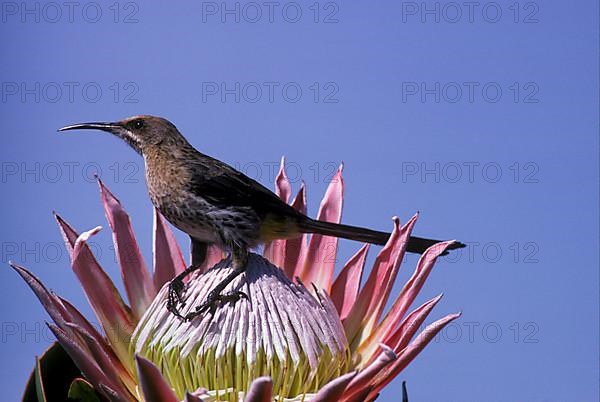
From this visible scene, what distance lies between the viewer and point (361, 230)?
7.27 feet

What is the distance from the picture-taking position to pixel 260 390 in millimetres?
1557

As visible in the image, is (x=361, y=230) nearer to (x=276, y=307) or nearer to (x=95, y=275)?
(x=276, y=307)

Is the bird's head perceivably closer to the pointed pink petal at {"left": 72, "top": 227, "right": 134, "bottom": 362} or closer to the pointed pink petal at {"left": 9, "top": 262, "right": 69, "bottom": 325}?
the pointed pink petal at {"left": 72, "top": 227, "right": 134, "bottom": 362}

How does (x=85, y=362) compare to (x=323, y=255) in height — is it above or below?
below

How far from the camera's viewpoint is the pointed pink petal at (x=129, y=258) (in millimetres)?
2191

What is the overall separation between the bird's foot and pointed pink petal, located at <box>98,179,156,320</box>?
302mm

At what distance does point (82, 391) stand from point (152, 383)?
10.4 inches

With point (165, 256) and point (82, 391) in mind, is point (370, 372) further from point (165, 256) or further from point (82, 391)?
point (165, 256)

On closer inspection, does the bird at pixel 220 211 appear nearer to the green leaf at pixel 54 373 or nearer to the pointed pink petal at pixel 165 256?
the pointed pink petal at pixel 165 256

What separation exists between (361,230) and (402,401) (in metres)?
0.66

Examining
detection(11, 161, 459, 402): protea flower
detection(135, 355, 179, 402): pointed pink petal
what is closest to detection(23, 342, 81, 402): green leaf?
detection(11, 161, 459, 402): protea flower

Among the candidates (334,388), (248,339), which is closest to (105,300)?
(248,339)

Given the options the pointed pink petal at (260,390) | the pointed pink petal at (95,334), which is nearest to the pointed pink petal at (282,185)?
the pointed pink petal at (95,334)

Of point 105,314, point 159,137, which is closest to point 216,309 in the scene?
point 105,314
